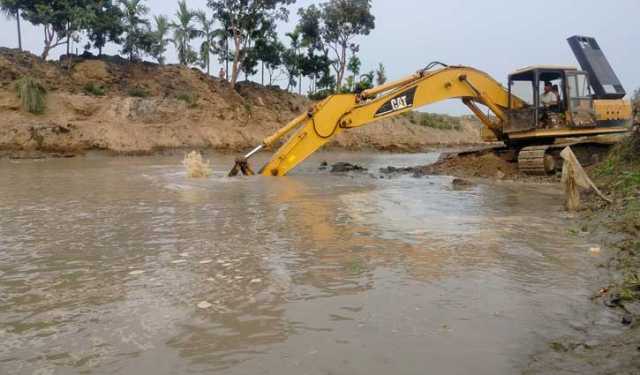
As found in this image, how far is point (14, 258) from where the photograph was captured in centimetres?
478

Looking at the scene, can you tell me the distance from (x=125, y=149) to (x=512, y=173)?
15796 mm

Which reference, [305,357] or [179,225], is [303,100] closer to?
[179,225]

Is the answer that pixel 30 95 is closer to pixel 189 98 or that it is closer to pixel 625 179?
pixel 189 98

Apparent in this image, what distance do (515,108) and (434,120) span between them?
31.2 meters

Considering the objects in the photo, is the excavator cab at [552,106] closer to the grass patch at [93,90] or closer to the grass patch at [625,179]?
the grass patch at [625,179]

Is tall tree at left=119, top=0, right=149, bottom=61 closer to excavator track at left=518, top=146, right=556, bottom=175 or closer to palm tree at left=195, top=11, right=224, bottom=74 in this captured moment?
palm tree at left=195, top=11, right=224, bottom=74

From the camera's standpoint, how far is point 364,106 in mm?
12594

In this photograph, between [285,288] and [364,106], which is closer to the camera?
[285,288]

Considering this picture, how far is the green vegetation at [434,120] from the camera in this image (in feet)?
138

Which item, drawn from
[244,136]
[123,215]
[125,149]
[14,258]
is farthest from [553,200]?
[244,136]

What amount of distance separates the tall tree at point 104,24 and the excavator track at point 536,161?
23634mm

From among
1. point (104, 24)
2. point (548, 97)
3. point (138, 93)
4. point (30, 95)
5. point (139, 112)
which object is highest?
point (104, 24)

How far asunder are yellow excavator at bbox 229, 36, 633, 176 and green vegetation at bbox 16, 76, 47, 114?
13534mm

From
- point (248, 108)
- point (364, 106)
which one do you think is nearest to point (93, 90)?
point (248, 108)
